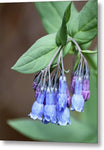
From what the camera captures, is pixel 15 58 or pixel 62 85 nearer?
pixel 62 85

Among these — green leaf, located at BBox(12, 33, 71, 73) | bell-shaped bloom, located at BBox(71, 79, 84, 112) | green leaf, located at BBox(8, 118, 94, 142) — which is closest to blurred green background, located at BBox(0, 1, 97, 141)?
green leaf, located at BBox(8, 118, 94, 142)

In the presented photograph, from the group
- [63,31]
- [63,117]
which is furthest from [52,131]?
[63,31]

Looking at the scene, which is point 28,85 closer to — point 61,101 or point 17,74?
point 17,74

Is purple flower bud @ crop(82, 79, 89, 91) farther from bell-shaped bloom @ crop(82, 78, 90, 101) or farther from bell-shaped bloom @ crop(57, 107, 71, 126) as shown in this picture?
bell-shaped bloom @ crop(57, 107, 71, 126)

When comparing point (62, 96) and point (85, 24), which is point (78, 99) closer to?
point (62, 96)

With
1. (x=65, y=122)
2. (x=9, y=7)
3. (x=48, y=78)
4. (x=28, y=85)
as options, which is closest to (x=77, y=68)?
(x=48, y=78)

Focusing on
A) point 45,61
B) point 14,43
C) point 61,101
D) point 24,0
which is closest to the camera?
point 61,101
